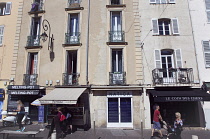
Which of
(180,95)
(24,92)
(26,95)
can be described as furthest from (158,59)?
(26,95)

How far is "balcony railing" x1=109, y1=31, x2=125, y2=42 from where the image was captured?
11.7 meters

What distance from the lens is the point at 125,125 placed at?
412 inches

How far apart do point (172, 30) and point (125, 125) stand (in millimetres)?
7970

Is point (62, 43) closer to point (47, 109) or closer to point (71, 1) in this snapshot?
point (71, 1)

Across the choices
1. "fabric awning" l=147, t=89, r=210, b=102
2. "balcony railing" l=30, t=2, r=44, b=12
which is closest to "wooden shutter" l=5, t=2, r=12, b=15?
"balcony railing" l=30, t=2, r=44, b=12

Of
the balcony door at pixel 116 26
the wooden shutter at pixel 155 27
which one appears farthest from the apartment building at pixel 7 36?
the wooden shutter at pixel 155 27

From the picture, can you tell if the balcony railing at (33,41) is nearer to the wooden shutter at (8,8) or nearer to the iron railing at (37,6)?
the iron railing at (37,6)

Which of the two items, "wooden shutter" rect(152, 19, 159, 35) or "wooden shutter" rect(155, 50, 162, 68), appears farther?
"wooden shutter" rect(152, 19, 159, 35)

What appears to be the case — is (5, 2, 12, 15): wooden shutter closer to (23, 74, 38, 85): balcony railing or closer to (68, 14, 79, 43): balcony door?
(68, 14, 79, 43): balcony door

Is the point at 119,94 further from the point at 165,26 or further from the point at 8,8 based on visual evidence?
the point at 8,8

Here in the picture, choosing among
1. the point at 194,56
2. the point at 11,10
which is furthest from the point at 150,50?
the point at 11,10

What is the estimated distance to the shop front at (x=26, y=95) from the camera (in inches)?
439

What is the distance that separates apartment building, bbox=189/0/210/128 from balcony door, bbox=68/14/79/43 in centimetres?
910

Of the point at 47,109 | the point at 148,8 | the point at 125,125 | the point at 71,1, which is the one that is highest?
the point at 71,1
